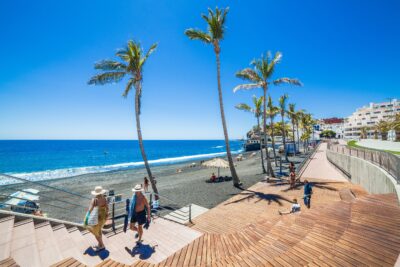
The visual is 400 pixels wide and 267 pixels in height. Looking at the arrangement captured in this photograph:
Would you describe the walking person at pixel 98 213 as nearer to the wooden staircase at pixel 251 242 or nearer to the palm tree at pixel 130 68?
the wooden staircase at pixel 251 242

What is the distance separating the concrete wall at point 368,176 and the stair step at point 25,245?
1071 centimetres

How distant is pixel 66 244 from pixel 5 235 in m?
1.40

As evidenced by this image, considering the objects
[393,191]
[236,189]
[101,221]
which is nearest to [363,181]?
[393,191]

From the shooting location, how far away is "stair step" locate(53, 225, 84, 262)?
16.3 feet

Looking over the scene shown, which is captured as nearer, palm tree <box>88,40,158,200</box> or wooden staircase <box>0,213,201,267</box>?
wooden staircase <box>0,213,201,267</box>

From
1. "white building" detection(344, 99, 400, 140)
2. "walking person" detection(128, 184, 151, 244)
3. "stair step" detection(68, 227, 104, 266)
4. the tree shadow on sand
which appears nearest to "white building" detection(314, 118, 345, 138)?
"white building" detection(344, 99, 400, 140)

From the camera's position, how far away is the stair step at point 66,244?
4955mm

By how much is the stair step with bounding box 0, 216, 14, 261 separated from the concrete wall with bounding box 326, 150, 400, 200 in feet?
36.5

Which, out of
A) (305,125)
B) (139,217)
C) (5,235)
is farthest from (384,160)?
(305,125)

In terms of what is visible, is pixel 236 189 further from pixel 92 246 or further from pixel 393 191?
pixel 92 246

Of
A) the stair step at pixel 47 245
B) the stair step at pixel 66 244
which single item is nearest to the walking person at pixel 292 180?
the stair step at pixel 66 244

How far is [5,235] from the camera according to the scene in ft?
15.9

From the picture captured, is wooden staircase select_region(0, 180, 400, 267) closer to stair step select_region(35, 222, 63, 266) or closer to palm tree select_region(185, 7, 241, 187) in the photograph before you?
stair step select_region(35, 222, 63, 266)

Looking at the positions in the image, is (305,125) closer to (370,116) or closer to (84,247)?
(84,247)
